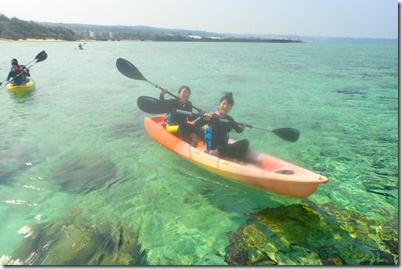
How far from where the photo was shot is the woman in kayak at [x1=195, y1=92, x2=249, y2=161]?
5672 millimetres

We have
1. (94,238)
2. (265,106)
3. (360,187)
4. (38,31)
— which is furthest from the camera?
(38,31)

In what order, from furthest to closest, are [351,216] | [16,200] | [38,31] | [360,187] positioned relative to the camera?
[38,31] < [360,187] < [16,200] < [351,216]

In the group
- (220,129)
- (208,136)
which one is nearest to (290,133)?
(220,129)

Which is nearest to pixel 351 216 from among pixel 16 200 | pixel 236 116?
pixel 16 200

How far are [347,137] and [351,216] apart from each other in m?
4.77

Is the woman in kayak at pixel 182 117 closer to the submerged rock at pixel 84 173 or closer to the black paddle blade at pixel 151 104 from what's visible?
the black paddle blade at pixel 151 104

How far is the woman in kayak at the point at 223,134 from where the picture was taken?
18.6 feet

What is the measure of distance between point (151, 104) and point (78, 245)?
3300 mm

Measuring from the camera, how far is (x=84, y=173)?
6.43 metres

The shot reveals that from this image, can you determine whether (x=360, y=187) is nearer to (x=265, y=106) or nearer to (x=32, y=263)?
(x=32, y=263)

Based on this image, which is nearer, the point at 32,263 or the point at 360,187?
the point at 32,263

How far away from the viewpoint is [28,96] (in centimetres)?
1391

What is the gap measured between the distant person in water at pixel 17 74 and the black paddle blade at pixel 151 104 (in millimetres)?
9158

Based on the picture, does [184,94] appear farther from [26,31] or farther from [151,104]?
[26,31]
